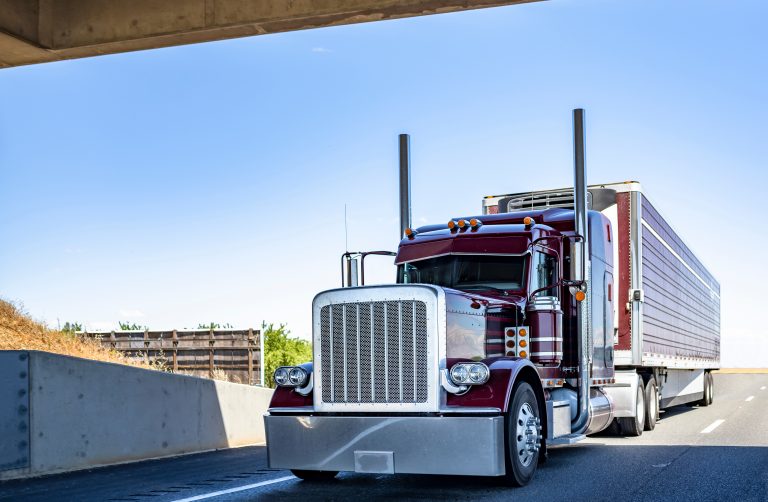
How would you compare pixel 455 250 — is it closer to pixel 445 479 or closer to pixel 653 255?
pixel 445 479

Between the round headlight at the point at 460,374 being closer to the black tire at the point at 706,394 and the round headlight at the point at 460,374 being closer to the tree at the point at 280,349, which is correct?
the black tire at the point at 706,394

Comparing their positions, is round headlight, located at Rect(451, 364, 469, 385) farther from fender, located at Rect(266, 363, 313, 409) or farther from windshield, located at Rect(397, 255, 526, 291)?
windshield, located at Rect(397, 255, 526, 291)

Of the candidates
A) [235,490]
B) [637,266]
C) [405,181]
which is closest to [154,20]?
[405,181]

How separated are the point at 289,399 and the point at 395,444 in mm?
1309

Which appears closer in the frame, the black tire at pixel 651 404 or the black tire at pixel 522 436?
the black tire at pixel 522 436

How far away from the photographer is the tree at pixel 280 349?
33.4m

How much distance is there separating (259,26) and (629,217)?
6877 millimetres

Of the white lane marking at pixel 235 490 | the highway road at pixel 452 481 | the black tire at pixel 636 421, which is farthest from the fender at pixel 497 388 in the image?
Result: the black tire at pixel 636 421

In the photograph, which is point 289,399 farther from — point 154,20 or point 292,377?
point 154,20

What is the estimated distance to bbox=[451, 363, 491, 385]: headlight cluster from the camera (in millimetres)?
8430

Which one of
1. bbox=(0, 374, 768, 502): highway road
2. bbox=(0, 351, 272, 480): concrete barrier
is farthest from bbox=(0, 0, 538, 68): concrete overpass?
bbox=(0, 374, 768, 502): highway road

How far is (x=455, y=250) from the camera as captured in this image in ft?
35.1

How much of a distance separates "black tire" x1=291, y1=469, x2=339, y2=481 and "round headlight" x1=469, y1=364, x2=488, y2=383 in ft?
7.39

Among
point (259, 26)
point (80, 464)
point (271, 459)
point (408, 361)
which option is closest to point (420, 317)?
point (408, 361)
